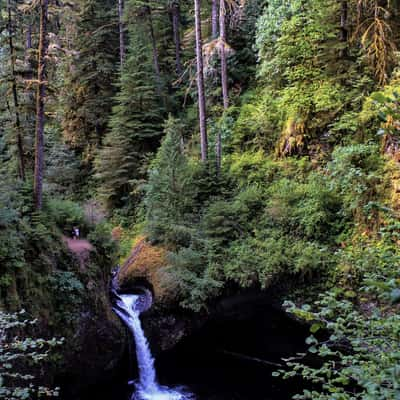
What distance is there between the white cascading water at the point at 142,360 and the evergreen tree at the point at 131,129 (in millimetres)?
7396

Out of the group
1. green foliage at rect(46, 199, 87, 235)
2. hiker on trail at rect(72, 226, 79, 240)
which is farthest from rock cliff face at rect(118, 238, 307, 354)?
green foliage at rect(46, 199, 87, 235)

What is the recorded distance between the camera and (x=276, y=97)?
12992mm

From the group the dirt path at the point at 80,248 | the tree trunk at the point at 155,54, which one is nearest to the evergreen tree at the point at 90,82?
the tree trunk at the point at 155,54

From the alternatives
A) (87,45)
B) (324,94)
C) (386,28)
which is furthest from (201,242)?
(87,45)

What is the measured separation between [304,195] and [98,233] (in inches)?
259

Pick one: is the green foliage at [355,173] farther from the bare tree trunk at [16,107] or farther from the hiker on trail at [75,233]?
the bare tree trunk at [16,107]

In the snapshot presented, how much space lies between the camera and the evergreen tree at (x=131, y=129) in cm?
1720

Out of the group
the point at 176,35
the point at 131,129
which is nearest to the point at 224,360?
the point at 131,129

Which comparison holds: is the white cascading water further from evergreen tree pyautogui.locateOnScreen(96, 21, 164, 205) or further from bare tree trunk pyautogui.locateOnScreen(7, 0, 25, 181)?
evergreen tree pyautogui.locateOnScreen(96, 21, 164, 205)

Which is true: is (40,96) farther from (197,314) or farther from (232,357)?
(232,357)

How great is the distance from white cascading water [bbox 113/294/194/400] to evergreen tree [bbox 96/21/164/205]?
740cm

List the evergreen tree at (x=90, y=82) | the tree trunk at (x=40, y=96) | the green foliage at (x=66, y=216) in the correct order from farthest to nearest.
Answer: the evergreen tree at (x=90, y=82) → the green foliage at (x=66, y=216) → the tree trunk at (x=40, y=96)

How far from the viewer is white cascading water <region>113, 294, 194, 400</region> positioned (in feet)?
29.4

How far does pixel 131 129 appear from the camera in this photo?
17.5 metres
